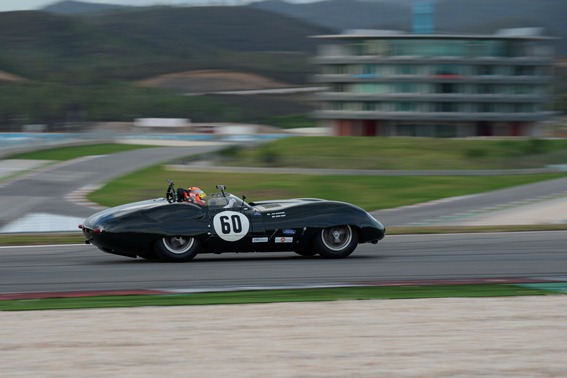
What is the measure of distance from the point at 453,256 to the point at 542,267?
5.29 feet

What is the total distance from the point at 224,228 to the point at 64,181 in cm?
2668

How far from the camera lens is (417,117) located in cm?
7650

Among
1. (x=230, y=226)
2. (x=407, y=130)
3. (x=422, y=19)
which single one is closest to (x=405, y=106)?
(x=407, y=130)

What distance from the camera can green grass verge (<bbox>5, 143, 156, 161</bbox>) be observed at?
174 feet

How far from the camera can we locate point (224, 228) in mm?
13289

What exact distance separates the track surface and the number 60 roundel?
16.8 inches

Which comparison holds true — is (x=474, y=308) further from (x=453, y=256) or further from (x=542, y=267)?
(x=453, y=256)

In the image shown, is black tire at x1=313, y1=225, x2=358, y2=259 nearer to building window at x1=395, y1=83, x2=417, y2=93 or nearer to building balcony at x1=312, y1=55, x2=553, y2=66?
building balcony at x1=312, y1=55, x2=553, y2=66

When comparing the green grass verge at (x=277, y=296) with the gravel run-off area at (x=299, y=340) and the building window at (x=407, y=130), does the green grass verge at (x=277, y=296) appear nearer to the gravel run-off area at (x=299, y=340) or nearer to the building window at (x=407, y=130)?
the gravel run-off area at (x=299, y=340)

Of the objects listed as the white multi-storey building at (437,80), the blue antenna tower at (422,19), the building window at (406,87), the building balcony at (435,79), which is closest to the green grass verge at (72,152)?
the building balcony at (435,79)

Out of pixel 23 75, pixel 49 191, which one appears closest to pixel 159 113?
pixel 23 75

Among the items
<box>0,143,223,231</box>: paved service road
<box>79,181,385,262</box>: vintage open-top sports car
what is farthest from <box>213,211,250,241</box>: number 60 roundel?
<box>0,143,223,231</box>: paved service road

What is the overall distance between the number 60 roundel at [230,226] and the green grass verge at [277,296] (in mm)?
2498

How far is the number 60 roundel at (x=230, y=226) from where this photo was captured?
13281mm
